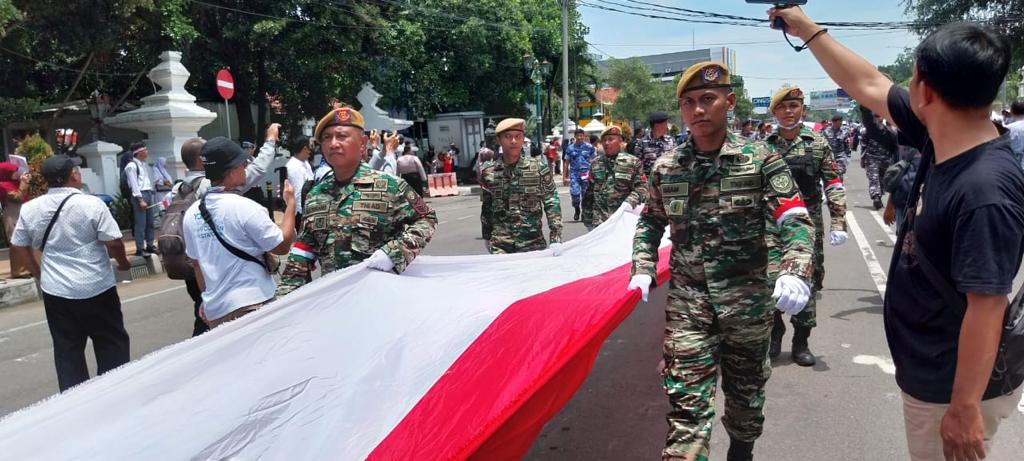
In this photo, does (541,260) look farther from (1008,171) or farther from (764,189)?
(1008,171)

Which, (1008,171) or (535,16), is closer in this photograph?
(1008,171)

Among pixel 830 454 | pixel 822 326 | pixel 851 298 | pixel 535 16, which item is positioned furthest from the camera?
pixel 535 16

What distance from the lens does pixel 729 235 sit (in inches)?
127

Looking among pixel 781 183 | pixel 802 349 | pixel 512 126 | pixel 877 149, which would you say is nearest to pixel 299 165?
pixel 512 126

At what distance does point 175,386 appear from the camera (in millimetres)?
2773

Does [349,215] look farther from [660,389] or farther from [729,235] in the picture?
[660,389]

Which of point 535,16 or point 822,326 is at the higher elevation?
point 535,16

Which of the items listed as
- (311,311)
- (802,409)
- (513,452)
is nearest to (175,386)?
(311,311)

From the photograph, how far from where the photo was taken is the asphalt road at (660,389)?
13.0 ft

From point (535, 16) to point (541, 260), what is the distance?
94.2 ft

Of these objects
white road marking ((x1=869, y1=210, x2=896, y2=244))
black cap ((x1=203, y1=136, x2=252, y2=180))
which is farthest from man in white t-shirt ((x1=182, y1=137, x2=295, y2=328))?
Answer: white road marking ((x1=869, y1=210, x2=896, y2=244))

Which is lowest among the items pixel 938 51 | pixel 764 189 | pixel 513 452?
pixel 513 452

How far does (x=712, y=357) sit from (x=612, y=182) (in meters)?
5.03

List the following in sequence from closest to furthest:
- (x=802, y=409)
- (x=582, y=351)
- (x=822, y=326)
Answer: (x=582, y=351) → (x=802, y=409) → (x=822, y=326)
